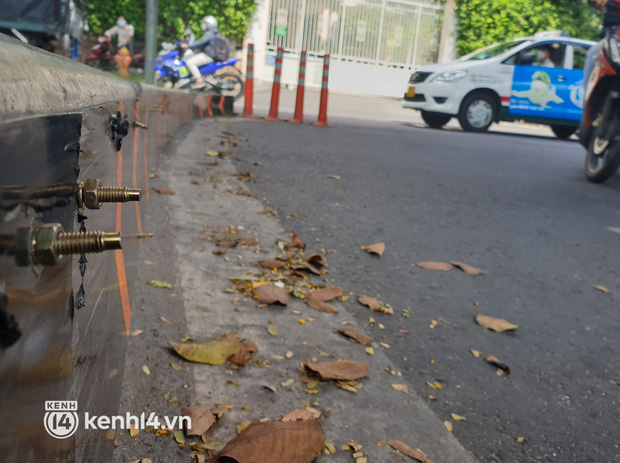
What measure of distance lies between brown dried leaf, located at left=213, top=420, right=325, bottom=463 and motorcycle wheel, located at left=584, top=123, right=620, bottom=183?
5802mm

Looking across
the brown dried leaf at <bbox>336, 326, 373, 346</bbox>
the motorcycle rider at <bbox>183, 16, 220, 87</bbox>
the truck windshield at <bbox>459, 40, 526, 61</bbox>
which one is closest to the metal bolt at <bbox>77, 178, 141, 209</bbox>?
the brown dried leaf at <bbox>336, 326, 373, 346</bbox>

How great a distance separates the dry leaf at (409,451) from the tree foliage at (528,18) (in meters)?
26.5

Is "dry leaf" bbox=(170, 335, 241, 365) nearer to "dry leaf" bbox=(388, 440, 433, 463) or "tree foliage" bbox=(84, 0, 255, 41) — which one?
"dry leaf" bbox=(388, 440, 433, 463)

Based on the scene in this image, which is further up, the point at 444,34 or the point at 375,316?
the point at 444,34

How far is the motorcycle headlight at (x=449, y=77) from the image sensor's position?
44.7 ft

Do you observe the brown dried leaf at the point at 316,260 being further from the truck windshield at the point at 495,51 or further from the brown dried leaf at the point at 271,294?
the truck windshield at the point at 495,51

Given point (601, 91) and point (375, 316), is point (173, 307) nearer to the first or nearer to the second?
point (375, 316)

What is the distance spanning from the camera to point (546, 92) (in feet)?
45.4

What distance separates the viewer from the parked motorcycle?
700 cm

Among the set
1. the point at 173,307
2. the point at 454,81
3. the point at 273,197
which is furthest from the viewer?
the point at 454,81

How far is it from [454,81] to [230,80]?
4.69 m

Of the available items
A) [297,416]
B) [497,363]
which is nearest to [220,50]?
[497,363]

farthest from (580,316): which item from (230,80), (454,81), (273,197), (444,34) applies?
(444,34)

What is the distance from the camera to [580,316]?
340 cm
